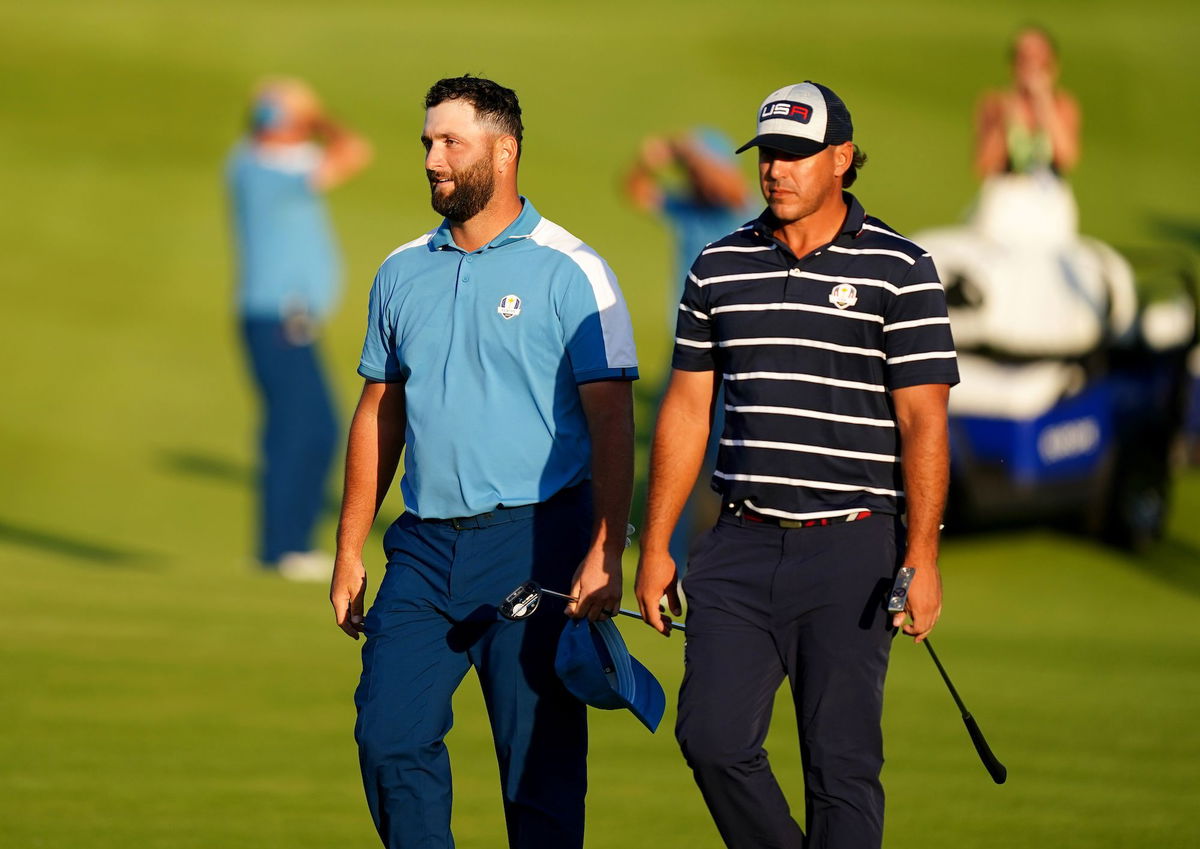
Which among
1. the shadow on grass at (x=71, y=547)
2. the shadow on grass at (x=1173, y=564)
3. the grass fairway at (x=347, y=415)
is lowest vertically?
the shadow on grass at (x=71, y=547)

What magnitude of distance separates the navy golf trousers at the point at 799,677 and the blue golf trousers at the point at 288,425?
7.26 metres

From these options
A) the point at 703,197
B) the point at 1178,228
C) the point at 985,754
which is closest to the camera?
the point at 985,754

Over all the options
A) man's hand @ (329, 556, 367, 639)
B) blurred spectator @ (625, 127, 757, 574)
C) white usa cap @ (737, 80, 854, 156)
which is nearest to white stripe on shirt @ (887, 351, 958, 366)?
white usa cap @ (737, 80, 854, 156)

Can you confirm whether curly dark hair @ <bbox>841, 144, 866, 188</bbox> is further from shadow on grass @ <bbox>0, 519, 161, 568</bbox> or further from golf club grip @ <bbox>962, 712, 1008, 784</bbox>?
shadow on grass @ <bbox>0, 519, 161, 568</bbox>

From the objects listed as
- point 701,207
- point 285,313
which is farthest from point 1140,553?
point 285,313

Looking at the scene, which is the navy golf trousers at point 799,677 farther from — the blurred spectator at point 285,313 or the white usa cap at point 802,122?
the blurred spectator at point 285,313

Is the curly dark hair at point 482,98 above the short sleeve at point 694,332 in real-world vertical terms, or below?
above

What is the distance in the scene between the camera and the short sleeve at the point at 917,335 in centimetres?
505

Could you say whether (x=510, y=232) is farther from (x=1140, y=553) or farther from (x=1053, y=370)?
(x=1140, y=553)

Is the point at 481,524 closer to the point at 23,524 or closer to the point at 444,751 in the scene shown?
the point at 444,751

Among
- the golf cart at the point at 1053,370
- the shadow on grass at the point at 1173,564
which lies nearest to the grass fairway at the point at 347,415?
the shadow on grass at the point at 1173,564

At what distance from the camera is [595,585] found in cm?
512

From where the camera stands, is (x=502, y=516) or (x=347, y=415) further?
(x=347, y=415)

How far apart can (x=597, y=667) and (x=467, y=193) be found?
4.11 ft
